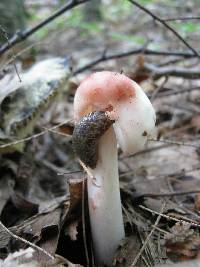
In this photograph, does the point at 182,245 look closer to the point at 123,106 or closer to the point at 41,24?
the point at 123,106

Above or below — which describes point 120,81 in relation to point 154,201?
above

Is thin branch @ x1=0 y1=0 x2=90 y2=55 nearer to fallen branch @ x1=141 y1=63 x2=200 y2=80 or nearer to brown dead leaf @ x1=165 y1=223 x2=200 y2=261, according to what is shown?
fallen branch @ x1=141 y1=63 x2=200 y2=80

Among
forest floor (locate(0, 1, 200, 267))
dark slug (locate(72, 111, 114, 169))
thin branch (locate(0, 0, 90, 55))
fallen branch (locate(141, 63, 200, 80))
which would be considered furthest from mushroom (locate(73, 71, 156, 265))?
fallen branch (locate(141, 63, 200, 80))

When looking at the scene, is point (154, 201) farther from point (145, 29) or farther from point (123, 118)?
point (145, 29)

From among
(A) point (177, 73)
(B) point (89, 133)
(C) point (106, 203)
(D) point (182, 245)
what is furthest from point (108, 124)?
(A) point (177, 73)

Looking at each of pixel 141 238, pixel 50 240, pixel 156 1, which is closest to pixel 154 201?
pixel 141 238

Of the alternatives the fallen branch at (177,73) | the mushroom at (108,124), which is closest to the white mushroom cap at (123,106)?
the mushroom at (108,124)

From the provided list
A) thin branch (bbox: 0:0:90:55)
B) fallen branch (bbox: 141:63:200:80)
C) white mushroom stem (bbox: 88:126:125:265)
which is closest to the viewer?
white mushroom stem (bbox: 88:126:125:265)
